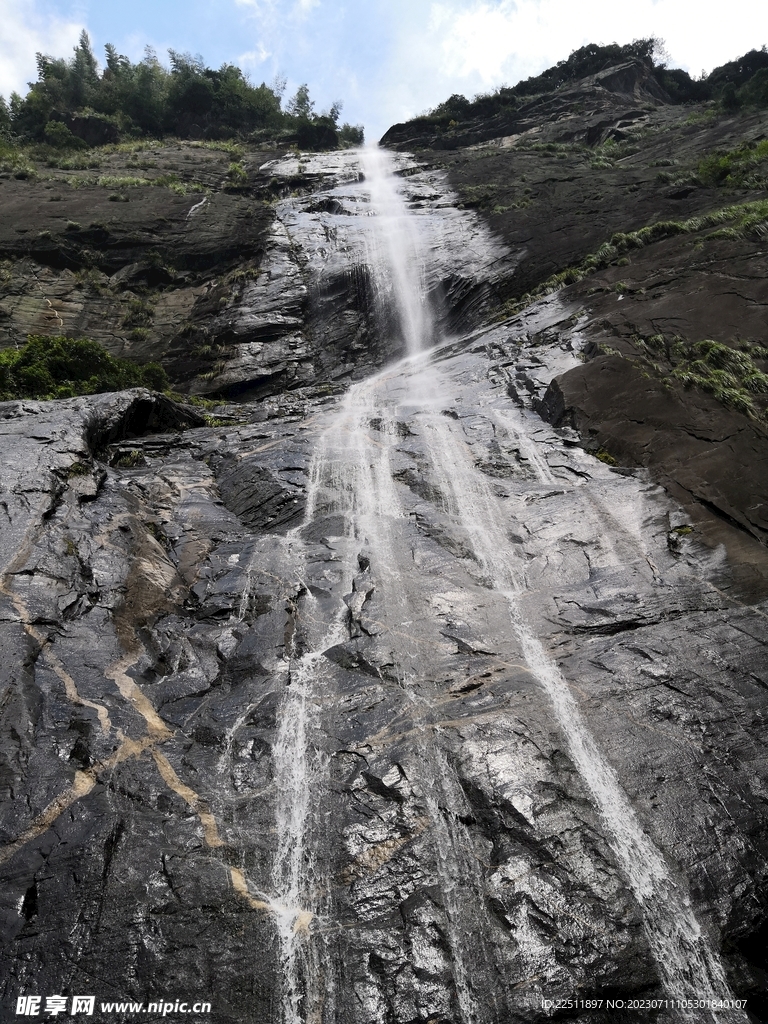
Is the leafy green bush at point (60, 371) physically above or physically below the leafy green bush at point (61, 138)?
below

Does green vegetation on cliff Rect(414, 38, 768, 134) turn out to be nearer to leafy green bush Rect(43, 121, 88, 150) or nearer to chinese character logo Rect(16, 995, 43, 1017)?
leafy green bush Rect(43, 121, 88, 150)

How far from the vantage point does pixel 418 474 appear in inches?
522

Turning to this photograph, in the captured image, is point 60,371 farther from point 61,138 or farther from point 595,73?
point 595,73

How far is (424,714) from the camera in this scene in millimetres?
7492

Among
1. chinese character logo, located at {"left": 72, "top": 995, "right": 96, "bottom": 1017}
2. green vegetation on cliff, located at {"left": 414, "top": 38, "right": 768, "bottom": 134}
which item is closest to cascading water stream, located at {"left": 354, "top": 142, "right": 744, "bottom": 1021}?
chinese character logo, located at {"left": 72, "top": 995, "right": 96, "bottom": 1017}

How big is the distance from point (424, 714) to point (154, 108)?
66503 mm

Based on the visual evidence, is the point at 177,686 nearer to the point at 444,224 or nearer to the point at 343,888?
the point at 343,888

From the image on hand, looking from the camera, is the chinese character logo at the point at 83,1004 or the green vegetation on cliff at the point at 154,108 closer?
the chinese character logo at the point at 83,1004

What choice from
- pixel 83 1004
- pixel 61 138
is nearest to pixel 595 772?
pixel 83 1004

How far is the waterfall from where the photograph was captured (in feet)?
17.4

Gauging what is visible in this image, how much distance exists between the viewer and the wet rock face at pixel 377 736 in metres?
5.25

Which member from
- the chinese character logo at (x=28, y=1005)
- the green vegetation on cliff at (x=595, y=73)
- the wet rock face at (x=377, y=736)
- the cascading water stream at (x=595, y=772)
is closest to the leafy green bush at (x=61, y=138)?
the green vegetation on cliff at (x=595, y=73)

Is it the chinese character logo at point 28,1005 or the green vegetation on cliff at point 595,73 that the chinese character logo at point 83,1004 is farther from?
the green vegetation on cliff at point 595,73

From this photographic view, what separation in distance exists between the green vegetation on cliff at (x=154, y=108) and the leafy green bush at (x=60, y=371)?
Result: 3983 cm
